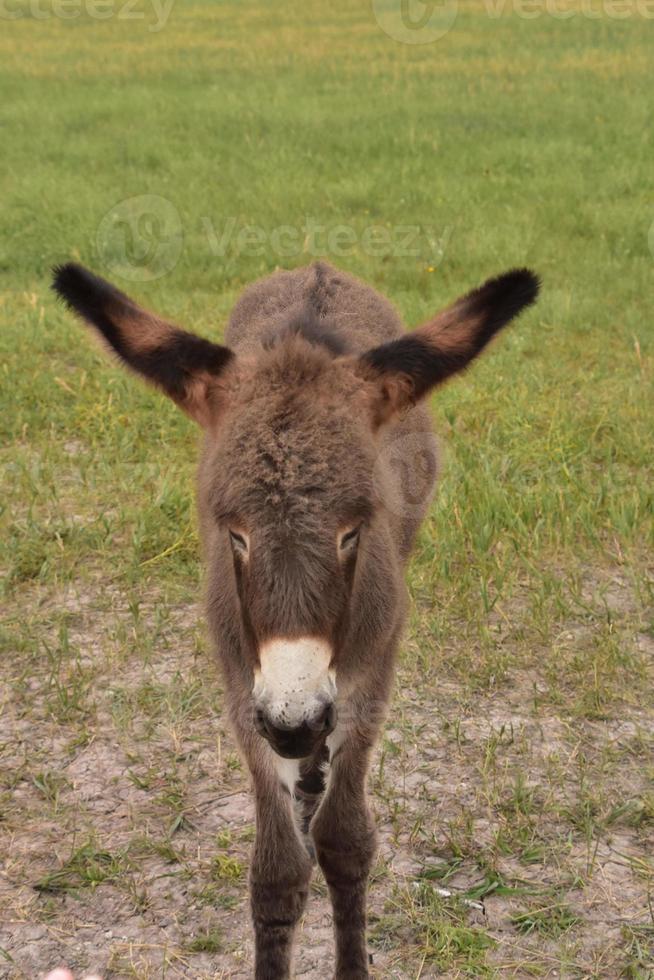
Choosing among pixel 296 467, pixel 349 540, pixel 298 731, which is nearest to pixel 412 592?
pixel 349 540

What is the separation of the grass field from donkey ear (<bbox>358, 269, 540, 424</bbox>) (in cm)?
170

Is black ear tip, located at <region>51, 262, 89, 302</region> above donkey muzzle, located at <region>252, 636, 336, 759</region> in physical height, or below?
above

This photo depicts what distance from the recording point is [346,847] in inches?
133

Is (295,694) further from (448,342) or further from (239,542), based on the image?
(448,342)

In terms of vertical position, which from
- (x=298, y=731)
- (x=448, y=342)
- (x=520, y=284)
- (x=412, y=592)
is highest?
(x=520, y=284)

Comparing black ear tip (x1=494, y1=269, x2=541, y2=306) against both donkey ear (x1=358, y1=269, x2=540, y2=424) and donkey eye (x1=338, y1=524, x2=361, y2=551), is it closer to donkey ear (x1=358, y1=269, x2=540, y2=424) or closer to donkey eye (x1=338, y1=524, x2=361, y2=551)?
donkey ear (x1=358, y1=269, x2=540, y2=424)

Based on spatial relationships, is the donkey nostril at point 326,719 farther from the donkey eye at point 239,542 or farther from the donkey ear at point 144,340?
the donkey ear at point 144,340

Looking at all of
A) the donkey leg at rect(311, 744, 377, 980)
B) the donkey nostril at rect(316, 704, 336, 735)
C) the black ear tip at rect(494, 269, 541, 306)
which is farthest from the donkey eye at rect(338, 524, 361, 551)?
the donkey leg at rect(311, 744, 377, 980)

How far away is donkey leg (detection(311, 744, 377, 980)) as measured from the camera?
337 centimetres

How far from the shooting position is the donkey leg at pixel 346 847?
337 cm

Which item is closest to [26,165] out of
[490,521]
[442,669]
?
[490,521]

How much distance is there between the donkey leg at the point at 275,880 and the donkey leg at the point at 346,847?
0.38 ft

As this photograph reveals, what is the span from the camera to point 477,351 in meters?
2.92

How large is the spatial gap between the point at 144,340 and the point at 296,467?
618mm
